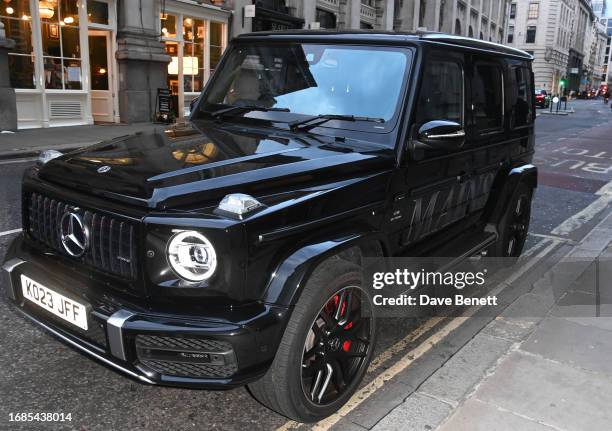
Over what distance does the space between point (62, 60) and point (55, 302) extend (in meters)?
13.8

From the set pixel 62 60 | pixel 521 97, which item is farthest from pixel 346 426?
pixel 62 60

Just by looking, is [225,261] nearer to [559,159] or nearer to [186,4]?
[559,159]

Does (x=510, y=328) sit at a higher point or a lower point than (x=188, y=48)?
lower

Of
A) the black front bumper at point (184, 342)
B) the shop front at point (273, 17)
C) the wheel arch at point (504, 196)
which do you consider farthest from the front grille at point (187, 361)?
the shop front at point (273, 17)

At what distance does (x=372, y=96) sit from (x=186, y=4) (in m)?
15.9

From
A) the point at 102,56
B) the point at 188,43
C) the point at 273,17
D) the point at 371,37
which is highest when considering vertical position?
the point at 273,17

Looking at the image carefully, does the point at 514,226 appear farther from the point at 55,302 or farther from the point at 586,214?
the point at 55,302

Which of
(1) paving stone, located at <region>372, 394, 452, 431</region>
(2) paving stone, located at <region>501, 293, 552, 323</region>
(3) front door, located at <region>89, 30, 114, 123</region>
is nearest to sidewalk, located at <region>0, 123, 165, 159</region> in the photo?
(3) front door, located at <region>89, 30, 114, 123</region>

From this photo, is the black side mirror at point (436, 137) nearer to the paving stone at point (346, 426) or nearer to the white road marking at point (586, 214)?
the paving stone at point (346, 426)

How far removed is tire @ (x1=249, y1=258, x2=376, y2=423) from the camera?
7.80 ft

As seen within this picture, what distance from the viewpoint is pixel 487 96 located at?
13.6 feet

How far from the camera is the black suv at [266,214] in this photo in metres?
2.23

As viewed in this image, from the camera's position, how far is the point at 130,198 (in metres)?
2.32

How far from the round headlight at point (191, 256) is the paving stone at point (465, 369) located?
4.89 feet
